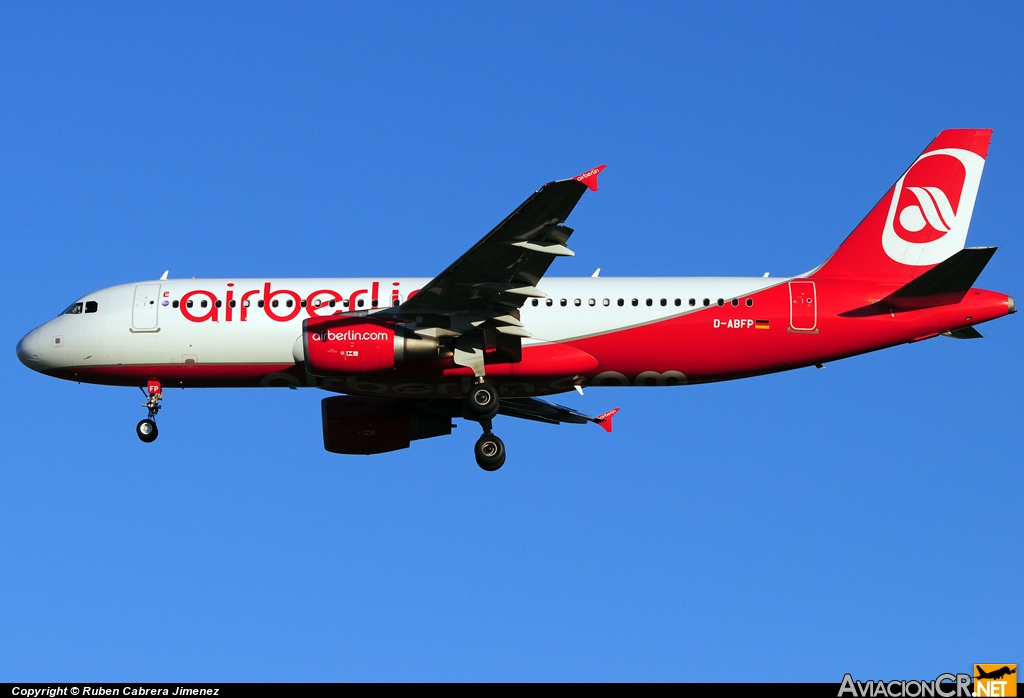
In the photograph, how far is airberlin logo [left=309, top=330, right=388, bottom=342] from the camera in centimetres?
3105

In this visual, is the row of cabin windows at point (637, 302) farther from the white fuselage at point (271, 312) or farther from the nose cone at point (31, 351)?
the nose cone at point (31, 351)

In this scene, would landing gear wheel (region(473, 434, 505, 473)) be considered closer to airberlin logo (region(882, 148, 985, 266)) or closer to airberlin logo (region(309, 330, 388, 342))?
airberlin logo (region(309, 330, 388, 342))

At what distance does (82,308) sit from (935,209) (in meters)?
23.1

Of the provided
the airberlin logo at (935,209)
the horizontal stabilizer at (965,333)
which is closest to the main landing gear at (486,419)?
the airberlin logo at (935,209)

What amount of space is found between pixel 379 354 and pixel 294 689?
387 inches

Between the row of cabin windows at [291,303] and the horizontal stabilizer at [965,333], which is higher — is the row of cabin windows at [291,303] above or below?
above

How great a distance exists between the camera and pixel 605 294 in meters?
33.1

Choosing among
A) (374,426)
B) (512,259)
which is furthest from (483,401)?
(374,426)

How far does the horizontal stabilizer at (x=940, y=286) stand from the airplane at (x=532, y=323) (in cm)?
4

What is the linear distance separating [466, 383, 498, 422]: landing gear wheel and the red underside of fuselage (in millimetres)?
432

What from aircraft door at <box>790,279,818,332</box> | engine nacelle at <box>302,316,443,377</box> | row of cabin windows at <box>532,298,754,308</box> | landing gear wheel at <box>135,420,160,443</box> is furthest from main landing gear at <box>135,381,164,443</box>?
aircraft door at <box>790,279,818,332</box>

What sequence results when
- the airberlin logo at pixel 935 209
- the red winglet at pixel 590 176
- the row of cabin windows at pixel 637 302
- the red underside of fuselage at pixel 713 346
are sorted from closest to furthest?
the red winglet at pixel 590 176 → the red underside of fuselage at pixel 713 346 → the row of cabin windows at pixel 637 302 → the airberlin logo at pixel 935 209

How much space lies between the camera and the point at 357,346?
3103 centimetres

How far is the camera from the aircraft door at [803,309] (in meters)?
32.6
